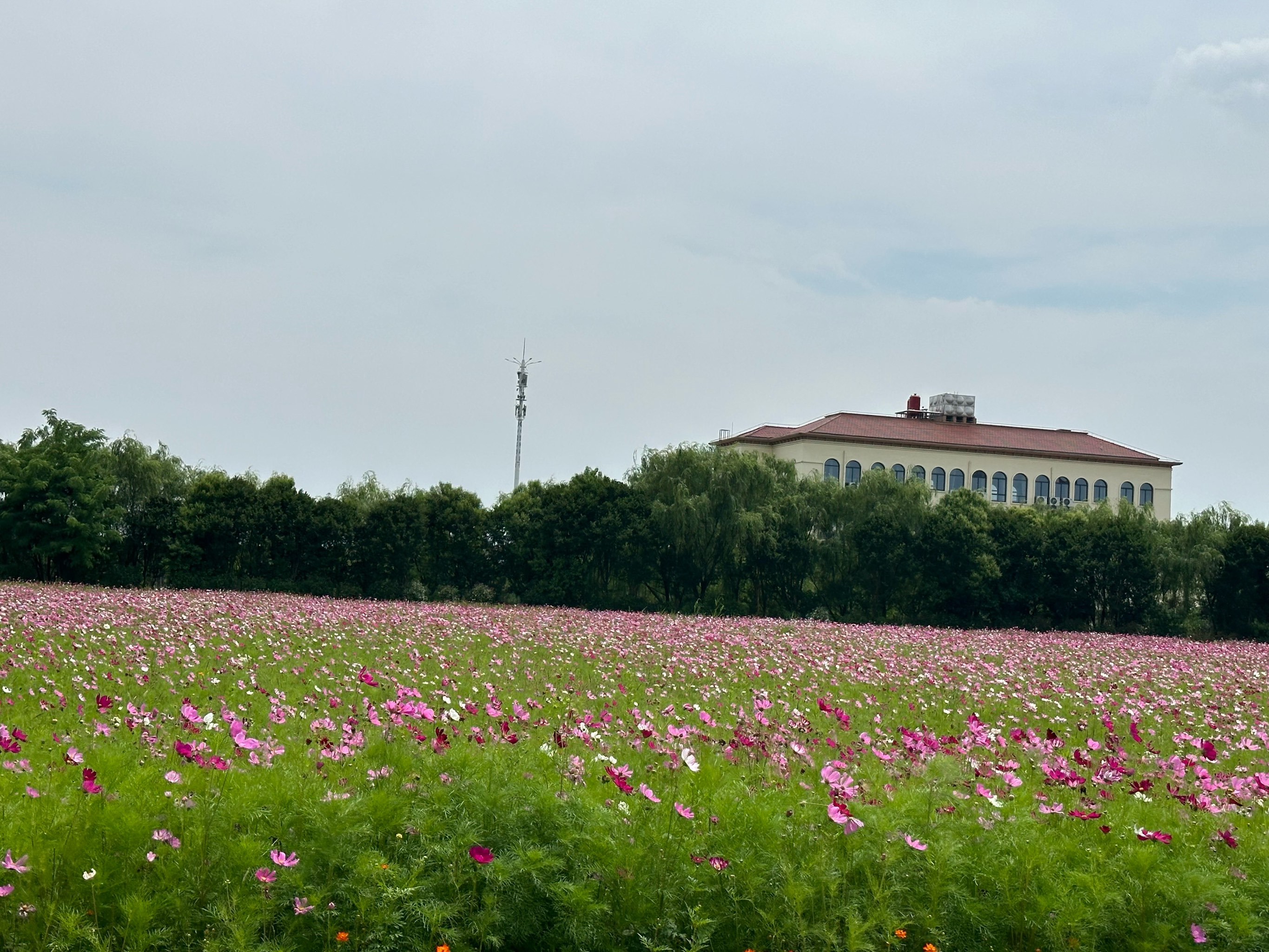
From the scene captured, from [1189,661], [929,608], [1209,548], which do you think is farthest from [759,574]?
[1189,661]

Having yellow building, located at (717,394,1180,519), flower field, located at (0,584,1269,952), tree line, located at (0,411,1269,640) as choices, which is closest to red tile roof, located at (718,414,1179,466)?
yellow building, located at (717,394,1180,519)

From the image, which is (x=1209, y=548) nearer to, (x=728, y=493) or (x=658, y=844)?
(x=728, y=493)

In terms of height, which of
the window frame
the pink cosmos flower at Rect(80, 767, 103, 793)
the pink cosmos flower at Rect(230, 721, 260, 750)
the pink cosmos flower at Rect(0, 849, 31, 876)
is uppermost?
the window frame

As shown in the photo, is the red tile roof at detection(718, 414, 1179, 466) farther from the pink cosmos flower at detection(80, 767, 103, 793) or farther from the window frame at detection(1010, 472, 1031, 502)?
the pink cosmos flower at detection(80, 767, 103, 793)

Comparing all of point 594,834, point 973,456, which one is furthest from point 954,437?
point 594,834

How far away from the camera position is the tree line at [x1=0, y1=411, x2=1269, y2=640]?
44.0 meters

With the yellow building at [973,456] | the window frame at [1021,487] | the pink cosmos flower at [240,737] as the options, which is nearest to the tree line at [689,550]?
the yellow building at [973,456]

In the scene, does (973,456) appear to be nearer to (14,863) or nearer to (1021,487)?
(1021,487)

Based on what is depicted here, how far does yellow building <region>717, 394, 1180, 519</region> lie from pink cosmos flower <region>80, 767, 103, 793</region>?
7305cm

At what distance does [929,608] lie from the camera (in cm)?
4444

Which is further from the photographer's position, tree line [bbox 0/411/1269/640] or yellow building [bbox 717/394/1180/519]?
yellow building [bbox 717/394/1180/519]

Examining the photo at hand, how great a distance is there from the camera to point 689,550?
45.1 meters

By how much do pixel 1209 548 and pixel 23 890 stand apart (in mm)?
47714

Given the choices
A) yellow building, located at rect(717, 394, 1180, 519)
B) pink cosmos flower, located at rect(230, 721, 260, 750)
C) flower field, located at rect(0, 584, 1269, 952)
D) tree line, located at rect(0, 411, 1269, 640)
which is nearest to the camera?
flower field, located at rect(0, 584, 1269, 952)
